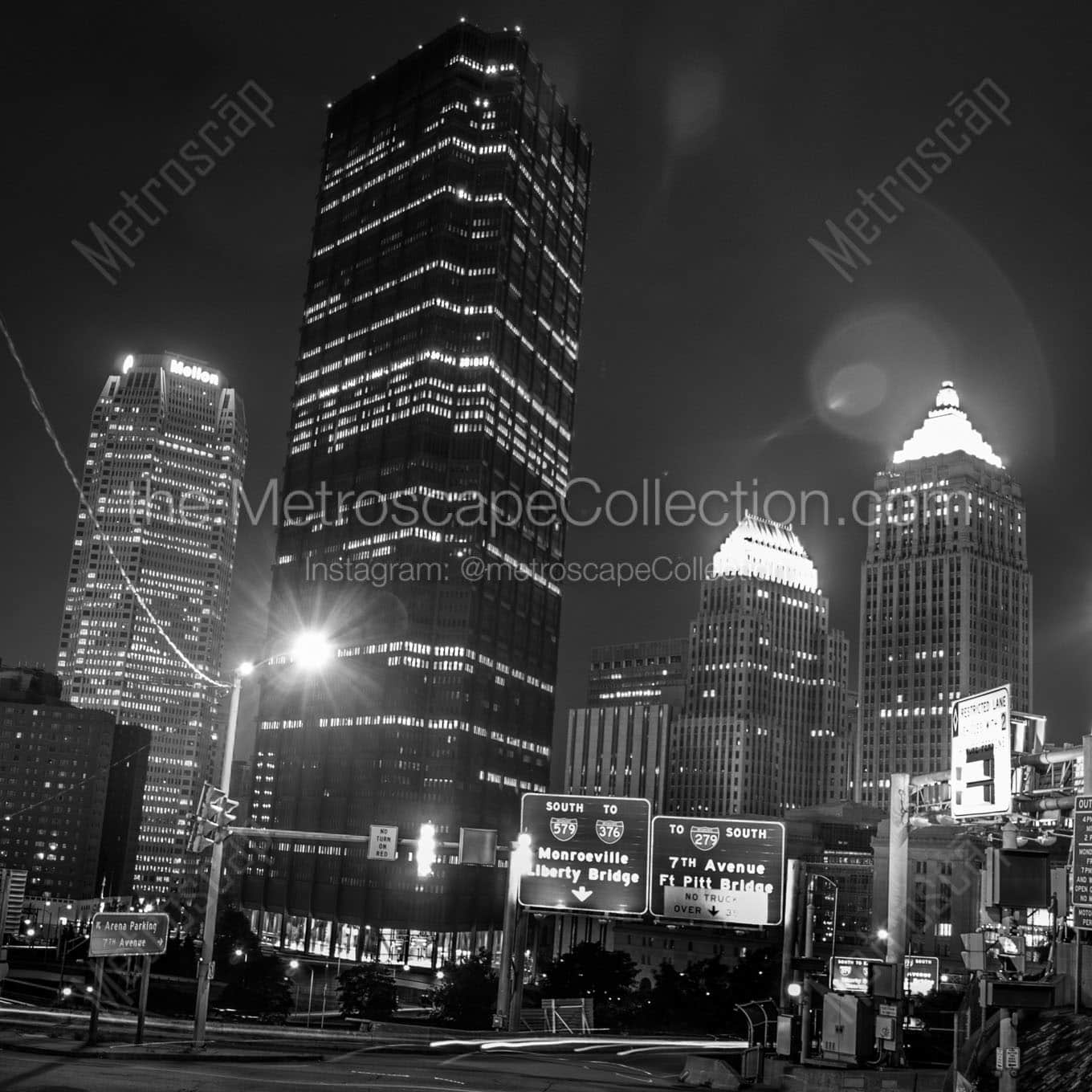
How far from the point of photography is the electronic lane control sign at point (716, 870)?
41.2 metres

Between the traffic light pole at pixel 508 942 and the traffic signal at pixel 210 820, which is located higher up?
the traffic signal at pixel 210 820

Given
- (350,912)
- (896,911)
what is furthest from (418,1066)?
(350,912)

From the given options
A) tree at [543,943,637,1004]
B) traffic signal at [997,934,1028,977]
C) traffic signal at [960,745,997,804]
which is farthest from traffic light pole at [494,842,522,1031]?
tree at [543,943,637,1004]

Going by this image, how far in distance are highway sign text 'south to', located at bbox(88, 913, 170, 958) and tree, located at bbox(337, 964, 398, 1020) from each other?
52.5m

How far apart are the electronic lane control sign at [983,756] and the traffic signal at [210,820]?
28233mm

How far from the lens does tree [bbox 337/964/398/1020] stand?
283 ft

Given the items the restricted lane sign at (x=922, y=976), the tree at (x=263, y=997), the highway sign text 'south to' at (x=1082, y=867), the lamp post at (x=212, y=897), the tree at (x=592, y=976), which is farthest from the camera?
the tree at (x=592, y=976)

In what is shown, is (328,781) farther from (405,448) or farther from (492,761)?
(405,448)

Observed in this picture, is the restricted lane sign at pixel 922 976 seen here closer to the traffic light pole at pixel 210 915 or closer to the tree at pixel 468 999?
the tree at pixel 468 999

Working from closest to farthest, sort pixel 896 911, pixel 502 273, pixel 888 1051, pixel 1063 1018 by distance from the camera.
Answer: pixel 1063 1018 → pixel 888 1051 → pixel 896 911 → pixel 502 273

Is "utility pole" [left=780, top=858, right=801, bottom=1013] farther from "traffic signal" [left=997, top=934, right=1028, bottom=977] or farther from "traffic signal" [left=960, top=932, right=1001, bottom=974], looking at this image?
"traffic signal" [left=960, top=932, right=1001, bottom=974]

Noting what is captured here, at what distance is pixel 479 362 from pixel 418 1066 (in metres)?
165

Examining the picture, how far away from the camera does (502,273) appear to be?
196125mm

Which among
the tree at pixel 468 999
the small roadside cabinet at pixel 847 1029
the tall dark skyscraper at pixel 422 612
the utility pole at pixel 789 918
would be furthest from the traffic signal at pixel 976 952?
the tall dark skyscraper at pixel 422 612
